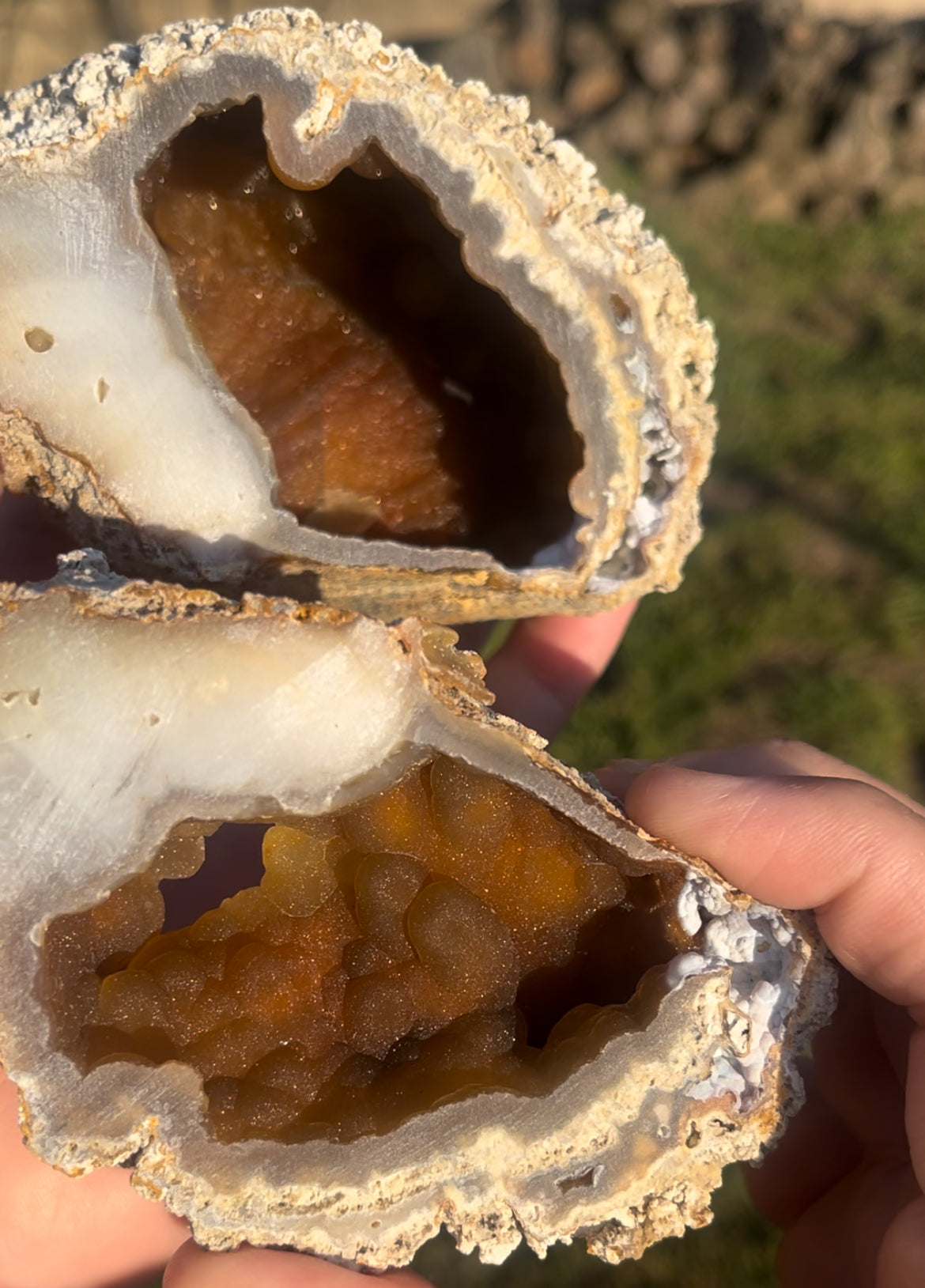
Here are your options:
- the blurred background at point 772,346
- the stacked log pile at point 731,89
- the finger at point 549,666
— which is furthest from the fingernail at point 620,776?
the stacked log pile at point 731,89

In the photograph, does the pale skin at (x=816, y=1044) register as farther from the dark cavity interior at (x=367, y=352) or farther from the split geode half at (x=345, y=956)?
the dark cavity interior at (x=367, y=352)

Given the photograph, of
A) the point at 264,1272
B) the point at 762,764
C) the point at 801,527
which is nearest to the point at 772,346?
the point at 801,527

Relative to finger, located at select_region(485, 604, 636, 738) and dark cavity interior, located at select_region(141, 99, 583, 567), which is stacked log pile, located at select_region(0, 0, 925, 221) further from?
dark cavity interior, located at select_region(141, 99, 583, 567)

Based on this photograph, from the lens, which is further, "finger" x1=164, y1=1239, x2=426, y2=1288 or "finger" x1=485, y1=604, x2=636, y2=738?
"finger" x1=485, y1=604, x2=636, y2=738

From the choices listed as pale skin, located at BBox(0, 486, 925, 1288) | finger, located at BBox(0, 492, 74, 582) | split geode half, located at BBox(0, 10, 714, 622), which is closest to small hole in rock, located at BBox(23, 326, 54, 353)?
split geode half, located at BBox(0, 10, 714, 622)

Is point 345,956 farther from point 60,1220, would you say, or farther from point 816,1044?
point 816,1044

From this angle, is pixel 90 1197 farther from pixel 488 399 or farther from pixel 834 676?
pixel 834 676

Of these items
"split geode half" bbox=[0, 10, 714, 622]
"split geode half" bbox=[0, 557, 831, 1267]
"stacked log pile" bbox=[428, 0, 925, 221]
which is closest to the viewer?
"split geode half" bbox=[0, 557, 831, 1267]

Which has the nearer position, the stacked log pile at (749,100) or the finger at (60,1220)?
the finger at (60,1220)
